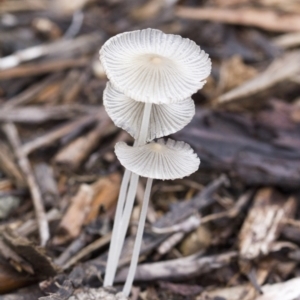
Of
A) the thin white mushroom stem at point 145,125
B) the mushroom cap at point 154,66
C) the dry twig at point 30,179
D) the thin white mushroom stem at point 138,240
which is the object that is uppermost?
the mushroom cap at point 154,66

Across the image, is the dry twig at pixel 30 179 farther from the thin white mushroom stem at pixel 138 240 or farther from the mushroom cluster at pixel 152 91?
the mushroom cluster at pixel 152 91

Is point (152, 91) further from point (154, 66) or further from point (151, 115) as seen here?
point (151, 115)

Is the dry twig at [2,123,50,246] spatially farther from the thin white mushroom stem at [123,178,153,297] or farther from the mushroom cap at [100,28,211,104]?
the mushroom cap at [100,28,211,104]

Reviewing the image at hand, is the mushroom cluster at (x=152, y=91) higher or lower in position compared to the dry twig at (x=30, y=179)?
higher

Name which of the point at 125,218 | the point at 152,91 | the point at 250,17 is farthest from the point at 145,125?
the point at 250,17

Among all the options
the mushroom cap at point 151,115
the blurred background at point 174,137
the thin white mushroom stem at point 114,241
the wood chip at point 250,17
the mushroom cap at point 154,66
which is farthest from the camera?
the wood chip at point 250,17

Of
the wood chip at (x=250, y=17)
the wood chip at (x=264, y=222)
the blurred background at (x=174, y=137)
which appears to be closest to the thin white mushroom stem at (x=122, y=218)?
the blurred background at (x=174, y=137)

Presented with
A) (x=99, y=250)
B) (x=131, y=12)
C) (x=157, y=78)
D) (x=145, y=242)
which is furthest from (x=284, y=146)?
(x=131, y=12)
